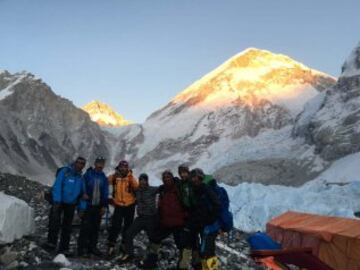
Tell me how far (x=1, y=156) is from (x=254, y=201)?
48146 mm

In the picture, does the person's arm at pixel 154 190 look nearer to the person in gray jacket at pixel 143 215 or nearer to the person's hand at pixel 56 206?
the person in gray jacket at pixel 143 215

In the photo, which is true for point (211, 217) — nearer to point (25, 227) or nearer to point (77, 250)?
point (77, 250)

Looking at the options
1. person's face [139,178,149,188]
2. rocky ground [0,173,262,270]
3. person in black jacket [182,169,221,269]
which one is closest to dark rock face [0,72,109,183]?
rocky ground [0,173,262,270]

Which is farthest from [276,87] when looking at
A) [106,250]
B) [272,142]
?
[106,250]

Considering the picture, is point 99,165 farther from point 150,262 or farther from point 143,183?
point 150,262

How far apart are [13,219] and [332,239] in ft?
23.7

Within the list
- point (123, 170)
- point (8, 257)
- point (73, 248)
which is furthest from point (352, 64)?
point (8, 257)

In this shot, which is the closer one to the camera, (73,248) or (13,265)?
(13,265)

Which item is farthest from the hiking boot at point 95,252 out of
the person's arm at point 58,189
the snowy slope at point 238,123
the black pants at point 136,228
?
the snowy slope at point 238,123

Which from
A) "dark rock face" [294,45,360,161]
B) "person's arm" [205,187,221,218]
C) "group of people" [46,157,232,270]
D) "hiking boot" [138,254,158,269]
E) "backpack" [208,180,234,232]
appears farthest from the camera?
"dark rock face" [294,45,360,161]

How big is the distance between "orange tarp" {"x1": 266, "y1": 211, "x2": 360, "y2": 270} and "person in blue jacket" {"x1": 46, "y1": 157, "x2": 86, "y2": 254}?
606 cm

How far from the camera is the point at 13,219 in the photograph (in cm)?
995

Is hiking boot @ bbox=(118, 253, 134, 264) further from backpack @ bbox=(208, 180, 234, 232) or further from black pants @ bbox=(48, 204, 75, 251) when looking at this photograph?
backpack @ bbox=(208, 180, 234, 232)

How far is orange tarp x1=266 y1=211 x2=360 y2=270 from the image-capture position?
12383 mm
